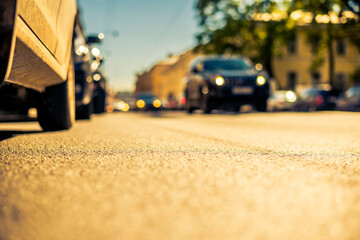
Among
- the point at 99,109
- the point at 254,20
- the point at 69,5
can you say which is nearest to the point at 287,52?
the point at 254,20

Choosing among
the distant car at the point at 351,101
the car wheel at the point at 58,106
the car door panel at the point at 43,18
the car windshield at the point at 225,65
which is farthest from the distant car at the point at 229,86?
the car door panel at the point at 43,18

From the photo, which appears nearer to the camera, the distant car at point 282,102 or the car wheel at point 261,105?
the car wheel at point 261,105

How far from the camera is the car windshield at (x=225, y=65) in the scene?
40.0 feet

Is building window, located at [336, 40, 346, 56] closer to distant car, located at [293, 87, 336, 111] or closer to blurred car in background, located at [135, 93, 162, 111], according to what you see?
blurred car in background, located at [135, 93, 162, 111]

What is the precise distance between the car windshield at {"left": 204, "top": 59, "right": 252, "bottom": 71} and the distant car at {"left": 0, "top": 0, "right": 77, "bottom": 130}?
761 cm

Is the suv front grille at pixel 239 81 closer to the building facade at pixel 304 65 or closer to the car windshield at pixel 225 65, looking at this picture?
the car windshield at pixel 225 65

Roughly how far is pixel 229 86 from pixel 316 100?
9750mm

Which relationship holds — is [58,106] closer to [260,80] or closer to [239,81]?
[239,81]

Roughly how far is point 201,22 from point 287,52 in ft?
44.5

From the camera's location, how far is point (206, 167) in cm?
237

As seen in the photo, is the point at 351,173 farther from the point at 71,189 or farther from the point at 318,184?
the point at 71,189

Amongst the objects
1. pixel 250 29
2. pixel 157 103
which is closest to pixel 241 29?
pixel 250 29

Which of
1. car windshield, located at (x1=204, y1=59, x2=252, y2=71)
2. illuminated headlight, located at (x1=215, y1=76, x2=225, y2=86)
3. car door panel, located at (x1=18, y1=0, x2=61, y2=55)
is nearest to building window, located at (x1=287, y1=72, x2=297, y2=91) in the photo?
car windshield, located at (x1=204, y1=59, x2=252, y2=71)

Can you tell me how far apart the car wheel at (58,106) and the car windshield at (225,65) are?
7.61 m
